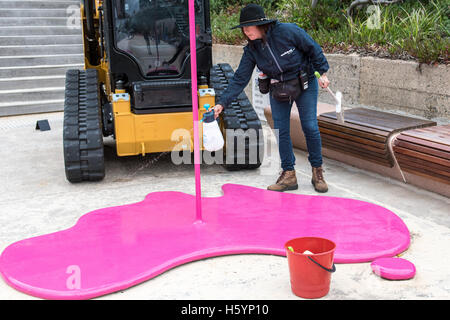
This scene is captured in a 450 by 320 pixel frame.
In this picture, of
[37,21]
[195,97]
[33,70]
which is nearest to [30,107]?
[33,70]

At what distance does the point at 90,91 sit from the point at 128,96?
790mm

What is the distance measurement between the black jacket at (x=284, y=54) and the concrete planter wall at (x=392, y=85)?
5.32ft

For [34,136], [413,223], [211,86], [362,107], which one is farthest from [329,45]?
[34,136]

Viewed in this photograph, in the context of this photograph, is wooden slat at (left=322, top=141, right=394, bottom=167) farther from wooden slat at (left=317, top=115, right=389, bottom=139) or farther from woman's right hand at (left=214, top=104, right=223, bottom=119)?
woman's right hand at (left=214, top=104, right=223, bottom=119)

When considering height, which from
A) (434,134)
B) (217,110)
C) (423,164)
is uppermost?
(217,110)

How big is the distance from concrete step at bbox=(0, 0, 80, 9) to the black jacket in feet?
29.0

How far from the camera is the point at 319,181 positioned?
16.5 ft

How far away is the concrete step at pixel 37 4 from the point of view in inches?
463

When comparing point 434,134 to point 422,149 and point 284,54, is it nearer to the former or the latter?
point 422,149

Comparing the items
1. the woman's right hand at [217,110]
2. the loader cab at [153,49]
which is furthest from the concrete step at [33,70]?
the woman's right hand at [217,110]

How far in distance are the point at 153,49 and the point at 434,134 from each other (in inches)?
110

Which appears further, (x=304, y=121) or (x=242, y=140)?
(x=242, y=140)
